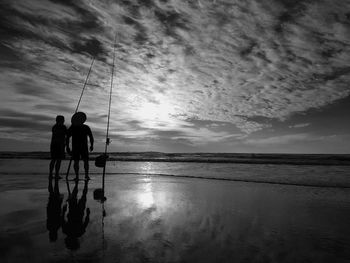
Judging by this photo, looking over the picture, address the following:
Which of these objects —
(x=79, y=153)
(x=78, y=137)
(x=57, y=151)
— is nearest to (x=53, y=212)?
(x=79, y=153)

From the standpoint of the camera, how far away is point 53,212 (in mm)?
4793

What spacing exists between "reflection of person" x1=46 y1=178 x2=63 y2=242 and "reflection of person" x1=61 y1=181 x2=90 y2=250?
0.33ft

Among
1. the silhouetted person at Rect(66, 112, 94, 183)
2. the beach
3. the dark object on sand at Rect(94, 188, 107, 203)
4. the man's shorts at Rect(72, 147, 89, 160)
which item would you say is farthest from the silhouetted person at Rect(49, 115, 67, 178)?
the dark object on sand at Rect(94, 188, 107, 203)

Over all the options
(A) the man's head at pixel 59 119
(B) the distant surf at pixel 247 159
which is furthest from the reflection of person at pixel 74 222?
(B) the distant surf at pixel 247 159

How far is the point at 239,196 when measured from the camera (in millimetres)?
6984

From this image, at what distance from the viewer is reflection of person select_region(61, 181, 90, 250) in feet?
10.6

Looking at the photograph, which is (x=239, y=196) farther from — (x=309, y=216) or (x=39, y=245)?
(x=39, y=245)

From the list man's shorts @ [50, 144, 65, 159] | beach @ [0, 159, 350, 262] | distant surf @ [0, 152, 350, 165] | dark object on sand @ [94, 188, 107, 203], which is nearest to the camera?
beach @ [0, 159, 350, 262]

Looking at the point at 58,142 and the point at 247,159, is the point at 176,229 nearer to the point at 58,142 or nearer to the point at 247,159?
the point at 58,142

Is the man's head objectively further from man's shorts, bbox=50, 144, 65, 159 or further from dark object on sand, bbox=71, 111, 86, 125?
man's shorts, bbox=50, 144, 65, 159

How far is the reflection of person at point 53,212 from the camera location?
11.8ft

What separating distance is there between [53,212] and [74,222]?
0.94 m

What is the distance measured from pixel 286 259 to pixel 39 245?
279 cm

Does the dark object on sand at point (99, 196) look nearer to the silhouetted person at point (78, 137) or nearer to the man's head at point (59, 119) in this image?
the silhouetted person at point (78, 137)
